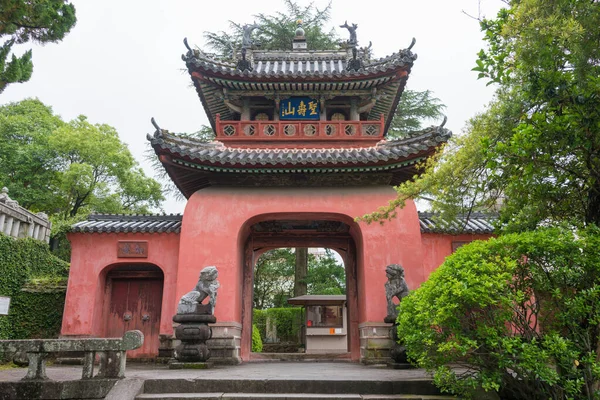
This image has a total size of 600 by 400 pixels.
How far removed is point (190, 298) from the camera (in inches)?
327

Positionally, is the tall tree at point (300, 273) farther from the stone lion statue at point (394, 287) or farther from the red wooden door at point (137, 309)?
the stone lion statue at point (394, 287)

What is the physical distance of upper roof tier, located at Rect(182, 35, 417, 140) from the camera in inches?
452

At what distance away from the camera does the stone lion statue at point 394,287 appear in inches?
334

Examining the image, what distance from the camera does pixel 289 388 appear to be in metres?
5.94

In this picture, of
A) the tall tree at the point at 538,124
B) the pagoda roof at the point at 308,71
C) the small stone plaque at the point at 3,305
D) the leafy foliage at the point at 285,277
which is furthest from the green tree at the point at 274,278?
the tall tree at the point at 538,124

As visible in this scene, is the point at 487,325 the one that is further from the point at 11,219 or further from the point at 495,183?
the point at 11,219

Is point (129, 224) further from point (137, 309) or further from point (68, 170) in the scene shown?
point (68, 170)

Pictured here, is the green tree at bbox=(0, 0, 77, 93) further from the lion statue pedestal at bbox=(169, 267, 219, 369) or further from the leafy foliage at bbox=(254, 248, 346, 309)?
the leafy foliage at bbox=(254, 248, 346, 309)

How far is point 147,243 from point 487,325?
7.81m

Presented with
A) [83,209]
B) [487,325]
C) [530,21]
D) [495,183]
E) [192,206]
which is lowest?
[487,325]

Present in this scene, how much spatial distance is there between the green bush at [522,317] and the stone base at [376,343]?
158 inches

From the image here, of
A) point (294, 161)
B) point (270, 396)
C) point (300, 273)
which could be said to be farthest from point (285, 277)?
point (270, 396)

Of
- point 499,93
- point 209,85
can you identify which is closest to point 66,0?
point 209,85

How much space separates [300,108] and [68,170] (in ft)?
43.9
